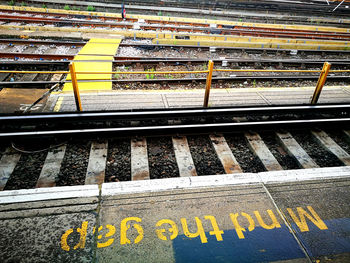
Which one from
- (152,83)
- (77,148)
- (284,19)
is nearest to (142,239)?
(77,148)

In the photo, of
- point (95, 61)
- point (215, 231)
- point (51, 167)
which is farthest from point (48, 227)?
point (95, 61)

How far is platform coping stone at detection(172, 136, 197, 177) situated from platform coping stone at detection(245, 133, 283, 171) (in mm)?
1391

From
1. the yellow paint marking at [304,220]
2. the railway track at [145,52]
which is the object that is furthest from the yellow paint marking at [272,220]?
the railway track at [145,52]

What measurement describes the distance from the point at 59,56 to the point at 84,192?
7898mm

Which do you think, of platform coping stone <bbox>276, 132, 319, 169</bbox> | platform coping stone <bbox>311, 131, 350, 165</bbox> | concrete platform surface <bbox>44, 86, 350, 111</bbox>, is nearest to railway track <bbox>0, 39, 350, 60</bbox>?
concrete platform surface <bbox>44, 86, 350, 111</bbox>

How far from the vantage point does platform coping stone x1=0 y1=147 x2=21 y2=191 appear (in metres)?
4.00

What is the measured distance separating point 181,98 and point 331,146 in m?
3.69

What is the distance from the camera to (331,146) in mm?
5168

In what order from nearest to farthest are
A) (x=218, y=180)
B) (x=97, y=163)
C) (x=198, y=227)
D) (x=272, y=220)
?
(x=198, y=227)
(x=272, y=220)
(x=218, y=180)
(x=97, y=163)

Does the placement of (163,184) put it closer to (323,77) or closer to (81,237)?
(81,237)

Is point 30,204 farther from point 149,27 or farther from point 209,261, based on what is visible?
point 149,27

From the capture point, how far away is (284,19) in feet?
69.9

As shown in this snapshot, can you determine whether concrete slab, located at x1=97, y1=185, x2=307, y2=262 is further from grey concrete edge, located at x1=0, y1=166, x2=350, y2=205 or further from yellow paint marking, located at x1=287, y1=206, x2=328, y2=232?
yellow paint marking, located at x1=287, y1=206, x2=328, y2=232

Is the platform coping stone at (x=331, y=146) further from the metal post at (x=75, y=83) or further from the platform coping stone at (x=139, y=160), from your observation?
the metal post at (x=75, y=83)
